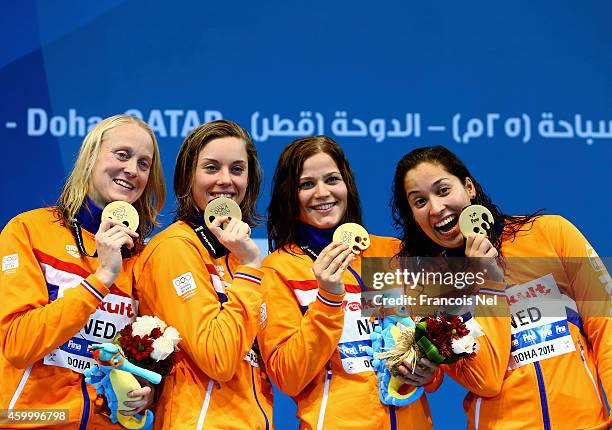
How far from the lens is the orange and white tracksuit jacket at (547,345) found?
10.5 ft

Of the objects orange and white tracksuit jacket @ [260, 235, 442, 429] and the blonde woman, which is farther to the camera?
orange and white tracksuit jacket @ [260, 235, 442, 429]

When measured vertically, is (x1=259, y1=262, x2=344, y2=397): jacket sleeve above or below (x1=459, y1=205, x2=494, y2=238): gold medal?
below

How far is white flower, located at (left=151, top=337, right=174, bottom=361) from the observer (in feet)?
9.80

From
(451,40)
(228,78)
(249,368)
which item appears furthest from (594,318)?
(228,78)

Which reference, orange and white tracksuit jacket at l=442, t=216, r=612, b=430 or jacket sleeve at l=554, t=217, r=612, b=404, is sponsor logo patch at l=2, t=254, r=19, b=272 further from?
jacket sleeve at l=554, t=217, r=612, b=404

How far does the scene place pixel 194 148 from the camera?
355cm

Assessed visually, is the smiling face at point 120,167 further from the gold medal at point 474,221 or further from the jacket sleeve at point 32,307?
the gold medal at point 474,221

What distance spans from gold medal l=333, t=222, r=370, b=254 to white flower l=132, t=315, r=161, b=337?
756 millimetres

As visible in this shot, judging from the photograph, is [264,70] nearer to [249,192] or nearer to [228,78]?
[228,78]

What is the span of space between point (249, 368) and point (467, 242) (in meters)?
0.97

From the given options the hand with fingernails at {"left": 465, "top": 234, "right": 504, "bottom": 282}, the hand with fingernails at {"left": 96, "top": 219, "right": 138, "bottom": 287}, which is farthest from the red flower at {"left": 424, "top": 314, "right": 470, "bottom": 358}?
the hand with fingernails at {"left": 96, "top": 219, "right": 138, "bottom": 287}

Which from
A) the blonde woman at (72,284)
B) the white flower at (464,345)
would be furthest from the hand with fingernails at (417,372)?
the blonde woman at (72,284)

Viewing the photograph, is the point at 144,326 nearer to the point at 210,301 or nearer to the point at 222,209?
the point at 210,301

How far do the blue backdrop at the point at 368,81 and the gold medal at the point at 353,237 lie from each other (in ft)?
4.91
